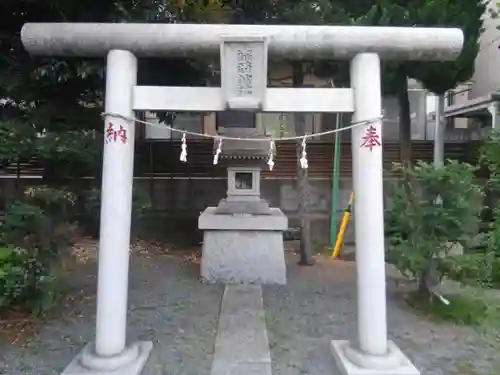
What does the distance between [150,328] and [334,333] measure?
203 centimetres

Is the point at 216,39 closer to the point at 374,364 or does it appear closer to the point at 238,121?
the point at 374,364

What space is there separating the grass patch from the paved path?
0.77 feet

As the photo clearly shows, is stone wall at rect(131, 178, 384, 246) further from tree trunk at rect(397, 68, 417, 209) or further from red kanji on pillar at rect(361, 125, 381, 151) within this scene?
red kanji on pillar at rect(361, 125, 381, 151)

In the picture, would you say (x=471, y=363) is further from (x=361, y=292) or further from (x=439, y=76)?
(x=439, y=76)

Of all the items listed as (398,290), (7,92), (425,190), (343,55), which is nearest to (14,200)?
(7,92)

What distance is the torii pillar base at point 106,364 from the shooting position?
4453 mm

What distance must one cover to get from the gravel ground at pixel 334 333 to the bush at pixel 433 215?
2.46 feet

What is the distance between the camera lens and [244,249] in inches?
335

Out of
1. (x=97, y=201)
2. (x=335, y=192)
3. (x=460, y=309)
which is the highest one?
(x=335, y=192)

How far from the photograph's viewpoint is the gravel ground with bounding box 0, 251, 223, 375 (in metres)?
4.96

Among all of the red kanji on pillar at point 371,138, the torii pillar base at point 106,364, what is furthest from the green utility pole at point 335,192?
the torii pillar base at point 106,364

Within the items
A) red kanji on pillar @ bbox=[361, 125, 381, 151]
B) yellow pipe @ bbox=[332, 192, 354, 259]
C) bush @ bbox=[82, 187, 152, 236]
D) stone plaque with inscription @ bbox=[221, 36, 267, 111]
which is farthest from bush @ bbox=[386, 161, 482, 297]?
yellow pipe @ bbox=[332, 192, 354, 259]

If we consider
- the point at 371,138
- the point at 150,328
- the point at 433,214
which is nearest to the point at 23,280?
the point at 150,328

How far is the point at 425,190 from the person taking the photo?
22.2 feet
